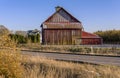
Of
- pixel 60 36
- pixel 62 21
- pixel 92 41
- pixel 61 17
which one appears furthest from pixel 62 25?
pixel 92 41

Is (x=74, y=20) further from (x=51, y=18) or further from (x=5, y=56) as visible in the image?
(x=5, y=56)

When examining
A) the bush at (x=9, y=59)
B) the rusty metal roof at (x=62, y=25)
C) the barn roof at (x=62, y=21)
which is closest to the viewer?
the bush at (x=9, y=59)

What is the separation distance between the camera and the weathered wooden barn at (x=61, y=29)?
65562 millimetres

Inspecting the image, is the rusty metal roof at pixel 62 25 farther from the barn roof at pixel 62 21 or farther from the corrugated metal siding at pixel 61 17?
the corrugated metal siding at pixel 61 17

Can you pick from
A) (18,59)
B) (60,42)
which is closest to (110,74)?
(18,59)

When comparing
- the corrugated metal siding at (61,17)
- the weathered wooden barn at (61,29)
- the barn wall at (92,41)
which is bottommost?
the barn wall at (92,41)

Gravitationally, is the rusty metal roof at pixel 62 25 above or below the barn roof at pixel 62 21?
below

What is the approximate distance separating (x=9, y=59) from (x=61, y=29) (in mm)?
56086

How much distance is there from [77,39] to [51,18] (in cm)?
723

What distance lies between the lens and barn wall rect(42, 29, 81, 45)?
65438 mm

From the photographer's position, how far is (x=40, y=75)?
1205cm

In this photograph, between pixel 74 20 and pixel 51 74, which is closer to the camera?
pixel 51 74

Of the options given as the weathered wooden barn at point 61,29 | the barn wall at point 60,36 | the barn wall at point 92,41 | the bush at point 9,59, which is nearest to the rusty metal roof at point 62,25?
the weathered wooden barn at point 61,29

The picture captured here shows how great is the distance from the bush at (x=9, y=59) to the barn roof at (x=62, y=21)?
183 ft
